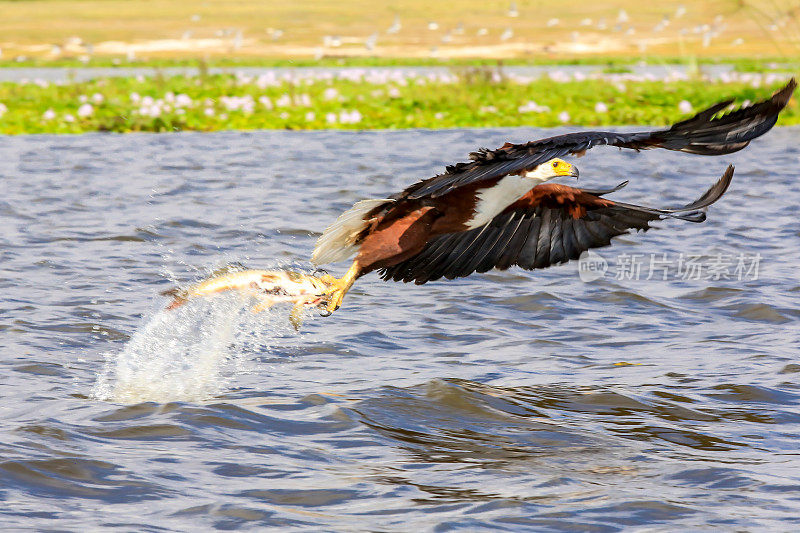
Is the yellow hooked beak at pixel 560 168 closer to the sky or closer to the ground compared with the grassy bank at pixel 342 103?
closer to the ground

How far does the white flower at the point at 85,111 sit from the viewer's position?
17047 millimetres

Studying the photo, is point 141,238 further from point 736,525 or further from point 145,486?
point 736,525

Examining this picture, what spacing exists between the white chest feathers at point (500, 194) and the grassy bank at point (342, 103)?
12.3m

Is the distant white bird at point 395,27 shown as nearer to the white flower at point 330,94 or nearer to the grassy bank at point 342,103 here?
the grassy bank at point 342,103

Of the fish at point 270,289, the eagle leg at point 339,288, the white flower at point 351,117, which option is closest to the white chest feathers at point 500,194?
the eagle leg at point 339,288

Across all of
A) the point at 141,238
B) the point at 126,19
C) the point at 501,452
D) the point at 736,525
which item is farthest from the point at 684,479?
the point at 126,19

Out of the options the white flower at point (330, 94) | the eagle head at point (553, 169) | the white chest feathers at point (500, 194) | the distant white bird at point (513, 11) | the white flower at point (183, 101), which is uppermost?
the distant white bird at point (513, 11)

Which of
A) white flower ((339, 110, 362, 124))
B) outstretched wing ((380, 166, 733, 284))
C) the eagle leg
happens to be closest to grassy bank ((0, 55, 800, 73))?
white flower ((339, 110, 362, 124))

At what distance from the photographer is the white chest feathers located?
4.88 m

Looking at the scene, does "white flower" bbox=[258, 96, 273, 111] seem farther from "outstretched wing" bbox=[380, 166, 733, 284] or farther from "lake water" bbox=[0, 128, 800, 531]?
"outstretched wing" bbox=[380, 166, 733, 284]

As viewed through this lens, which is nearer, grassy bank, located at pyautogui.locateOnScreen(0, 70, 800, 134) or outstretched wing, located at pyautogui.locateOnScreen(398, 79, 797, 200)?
outstretched wing, located at pyautogui.locateOnScreen(398, 79, 797, 200)

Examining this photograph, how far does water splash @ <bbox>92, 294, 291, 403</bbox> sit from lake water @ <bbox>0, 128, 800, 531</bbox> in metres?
0.02

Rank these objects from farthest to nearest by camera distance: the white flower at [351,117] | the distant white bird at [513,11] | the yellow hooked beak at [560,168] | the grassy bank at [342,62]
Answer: the distant white bird at [513,11], the grassy bank at [342,62], the white flower at [351,117], the yellow hooked beak at [560,168]

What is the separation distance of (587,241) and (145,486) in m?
2.75
